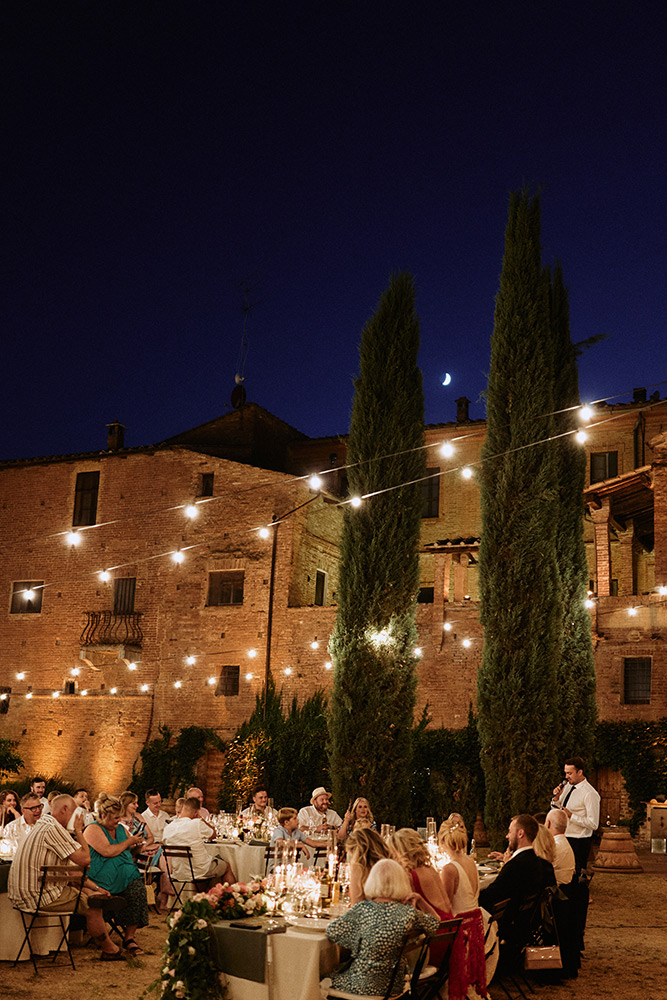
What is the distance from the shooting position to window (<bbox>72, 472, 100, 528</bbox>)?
2650 cm

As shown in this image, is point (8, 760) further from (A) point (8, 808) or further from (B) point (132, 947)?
(B) point (132, 947)

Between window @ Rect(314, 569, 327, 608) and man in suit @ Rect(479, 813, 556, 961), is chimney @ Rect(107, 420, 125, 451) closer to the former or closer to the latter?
window @ Rect(314, 569, 327, 608)

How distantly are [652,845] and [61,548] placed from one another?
55.2 ft

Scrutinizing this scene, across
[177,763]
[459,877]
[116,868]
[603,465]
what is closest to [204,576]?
[177,763]

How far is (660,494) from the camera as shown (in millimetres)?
18938

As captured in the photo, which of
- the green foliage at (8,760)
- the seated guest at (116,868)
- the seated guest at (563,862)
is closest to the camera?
the seated guest at (563,862)

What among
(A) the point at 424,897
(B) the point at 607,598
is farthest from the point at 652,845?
(A) the point at 424,897

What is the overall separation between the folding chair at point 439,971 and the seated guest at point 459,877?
0.42 m

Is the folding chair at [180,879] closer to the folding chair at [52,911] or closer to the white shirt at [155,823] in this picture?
the folding chair at [52,911]

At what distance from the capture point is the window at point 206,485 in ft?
81.3

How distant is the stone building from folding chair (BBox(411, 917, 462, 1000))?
48.5ft

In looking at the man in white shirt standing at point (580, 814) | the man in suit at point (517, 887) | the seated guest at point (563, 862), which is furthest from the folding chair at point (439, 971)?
the man in white shirt standing at point (580, 814)

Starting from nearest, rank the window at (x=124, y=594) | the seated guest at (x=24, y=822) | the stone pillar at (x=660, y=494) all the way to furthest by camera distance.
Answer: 1. the seated guest at (x=24, y=822)
2. the stone pillar at (x=660, y=494)
3. the window at (x=124, y=594)

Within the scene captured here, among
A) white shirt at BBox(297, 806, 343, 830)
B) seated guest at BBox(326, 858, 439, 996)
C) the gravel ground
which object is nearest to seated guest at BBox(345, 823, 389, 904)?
seated guest at BBox(326, 858, 439, 996)
